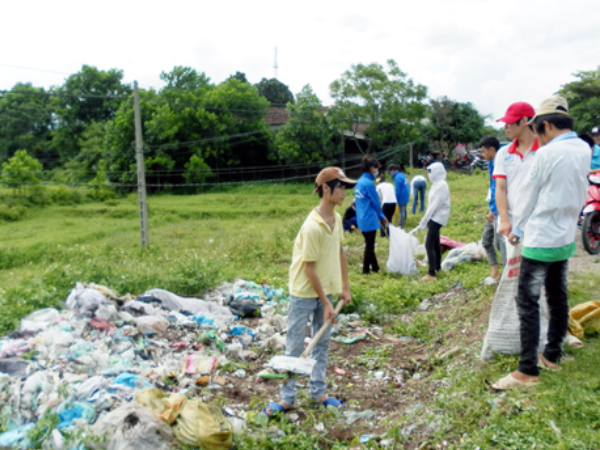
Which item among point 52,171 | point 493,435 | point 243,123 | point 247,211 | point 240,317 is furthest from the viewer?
point 52,171

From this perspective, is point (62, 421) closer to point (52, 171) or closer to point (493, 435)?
point (493, 435)

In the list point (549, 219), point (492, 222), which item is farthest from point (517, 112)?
point (492, 222)

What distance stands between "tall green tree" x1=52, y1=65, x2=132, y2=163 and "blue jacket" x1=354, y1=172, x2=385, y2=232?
41.2m

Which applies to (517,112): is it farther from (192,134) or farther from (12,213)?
(192,134)

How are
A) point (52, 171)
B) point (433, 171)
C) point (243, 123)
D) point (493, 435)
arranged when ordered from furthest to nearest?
point (52, 171), point (243, 123), point (433, 171), point (493, 435)

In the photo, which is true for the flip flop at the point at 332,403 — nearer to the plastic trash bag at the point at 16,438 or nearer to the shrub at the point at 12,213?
the plastic trash bag at the point at 16,438

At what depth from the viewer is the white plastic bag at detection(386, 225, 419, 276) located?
7910mm

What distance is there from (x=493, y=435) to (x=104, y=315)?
3983 mm

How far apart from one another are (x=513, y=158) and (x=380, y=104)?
3253cm

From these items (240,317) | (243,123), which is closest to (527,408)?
(240,317)

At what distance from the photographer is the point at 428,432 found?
332 centimetres

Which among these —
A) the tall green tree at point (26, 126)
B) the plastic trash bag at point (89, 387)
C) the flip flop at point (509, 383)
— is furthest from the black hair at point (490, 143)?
the tall green tree at point (26, 126)

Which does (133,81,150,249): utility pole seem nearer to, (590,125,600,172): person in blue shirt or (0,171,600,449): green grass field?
(0,171,600,449): green grass field

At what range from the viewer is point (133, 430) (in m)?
3.36
